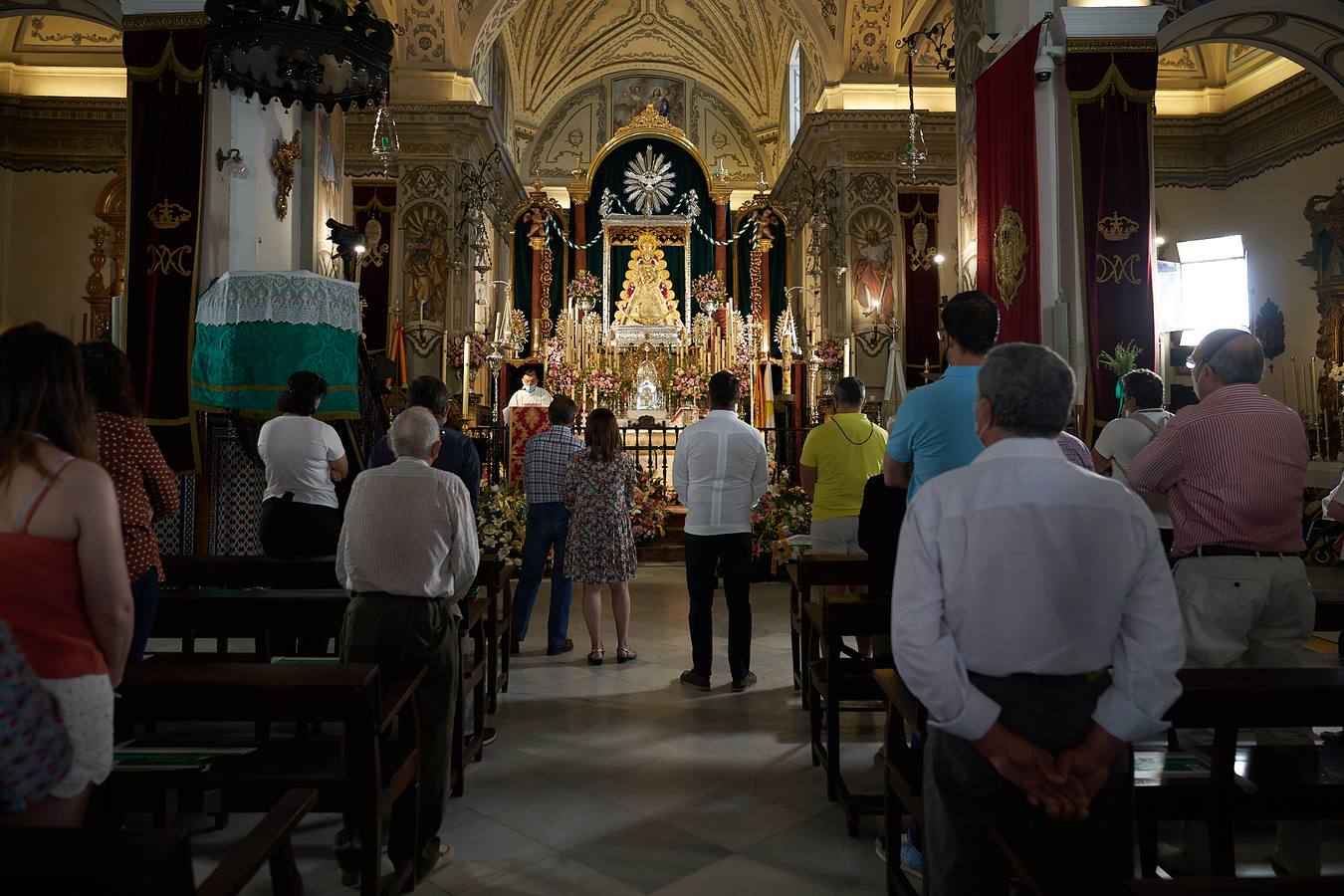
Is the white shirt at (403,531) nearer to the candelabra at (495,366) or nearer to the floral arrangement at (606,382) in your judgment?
the candelabra at (495,366)

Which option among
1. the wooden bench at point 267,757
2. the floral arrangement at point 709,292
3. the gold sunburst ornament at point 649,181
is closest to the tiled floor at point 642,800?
the wooden bench at point 267,757

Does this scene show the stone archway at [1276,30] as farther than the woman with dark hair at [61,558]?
Yes

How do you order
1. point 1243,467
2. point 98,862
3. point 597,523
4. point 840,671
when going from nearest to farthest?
point 98,862 → point 1243,467 → point 840,671 → point 597,523

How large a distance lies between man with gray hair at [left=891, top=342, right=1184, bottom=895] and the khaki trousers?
153 cm

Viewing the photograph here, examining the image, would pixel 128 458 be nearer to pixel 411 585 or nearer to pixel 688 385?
pixel 411 585

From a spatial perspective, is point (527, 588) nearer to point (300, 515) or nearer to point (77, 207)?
point (300, 515)

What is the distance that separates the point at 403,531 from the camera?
3436mm

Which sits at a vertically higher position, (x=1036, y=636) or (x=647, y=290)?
(x=647, y=290)

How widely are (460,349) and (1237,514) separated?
39.2 feet

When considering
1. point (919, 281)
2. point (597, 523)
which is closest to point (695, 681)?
point (597, 523)

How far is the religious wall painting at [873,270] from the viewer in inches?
594

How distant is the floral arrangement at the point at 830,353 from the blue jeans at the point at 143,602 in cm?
1224

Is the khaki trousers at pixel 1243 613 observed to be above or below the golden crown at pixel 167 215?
below

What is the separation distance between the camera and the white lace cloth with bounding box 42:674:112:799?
1972 millimetres
